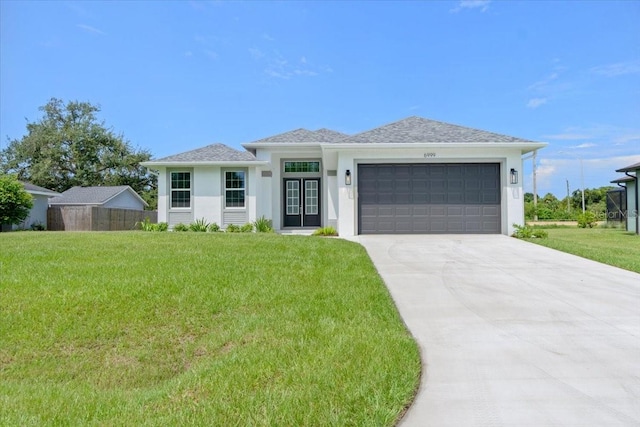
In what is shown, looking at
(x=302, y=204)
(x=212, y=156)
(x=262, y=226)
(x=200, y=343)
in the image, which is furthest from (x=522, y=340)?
(x=212, y=156)

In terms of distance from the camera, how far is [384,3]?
13.3 m

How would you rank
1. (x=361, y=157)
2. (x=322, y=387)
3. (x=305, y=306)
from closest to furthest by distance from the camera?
(x=322, y=387) < (x=305, y=306) < (x=361, y=157)

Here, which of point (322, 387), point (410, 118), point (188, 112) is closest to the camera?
point (322, 387)

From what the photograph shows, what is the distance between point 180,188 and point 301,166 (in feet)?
18.2

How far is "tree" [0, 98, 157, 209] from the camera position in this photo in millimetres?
36844

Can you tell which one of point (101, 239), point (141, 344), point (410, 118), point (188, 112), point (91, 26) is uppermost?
point (91, 26)

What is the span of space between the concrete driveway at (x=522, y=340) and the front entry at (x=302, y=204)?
9.43 m

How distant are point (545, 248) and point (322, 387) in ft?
31.8

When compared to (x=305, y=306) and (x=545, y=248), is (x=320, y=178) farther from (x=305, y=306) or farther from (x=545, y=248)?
(x=305, y=306)

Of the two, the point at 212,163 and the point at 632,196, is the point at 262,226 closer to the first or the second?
the point at 212,163

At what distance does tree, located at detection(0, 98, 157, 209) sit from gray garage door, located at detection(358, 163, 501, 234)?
32.0 m

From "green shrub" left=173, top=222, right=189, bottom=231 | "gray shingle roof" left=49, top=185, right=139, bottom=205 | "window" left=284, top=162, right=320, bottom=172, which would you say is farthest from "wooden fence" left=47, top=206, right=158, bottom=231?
"window" left=284, top=162, right=320, bottom=172

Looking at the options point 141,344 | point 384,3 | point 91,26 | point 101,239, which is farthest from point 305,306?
point 91,26

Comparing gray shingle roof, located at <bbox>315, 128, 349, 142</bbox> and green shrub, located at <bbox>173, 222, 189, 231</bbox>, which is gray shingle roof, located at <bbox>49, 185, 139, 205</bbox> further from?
gray shingle roof, located at <bbox>315, 128, 349, 142</bbox>
